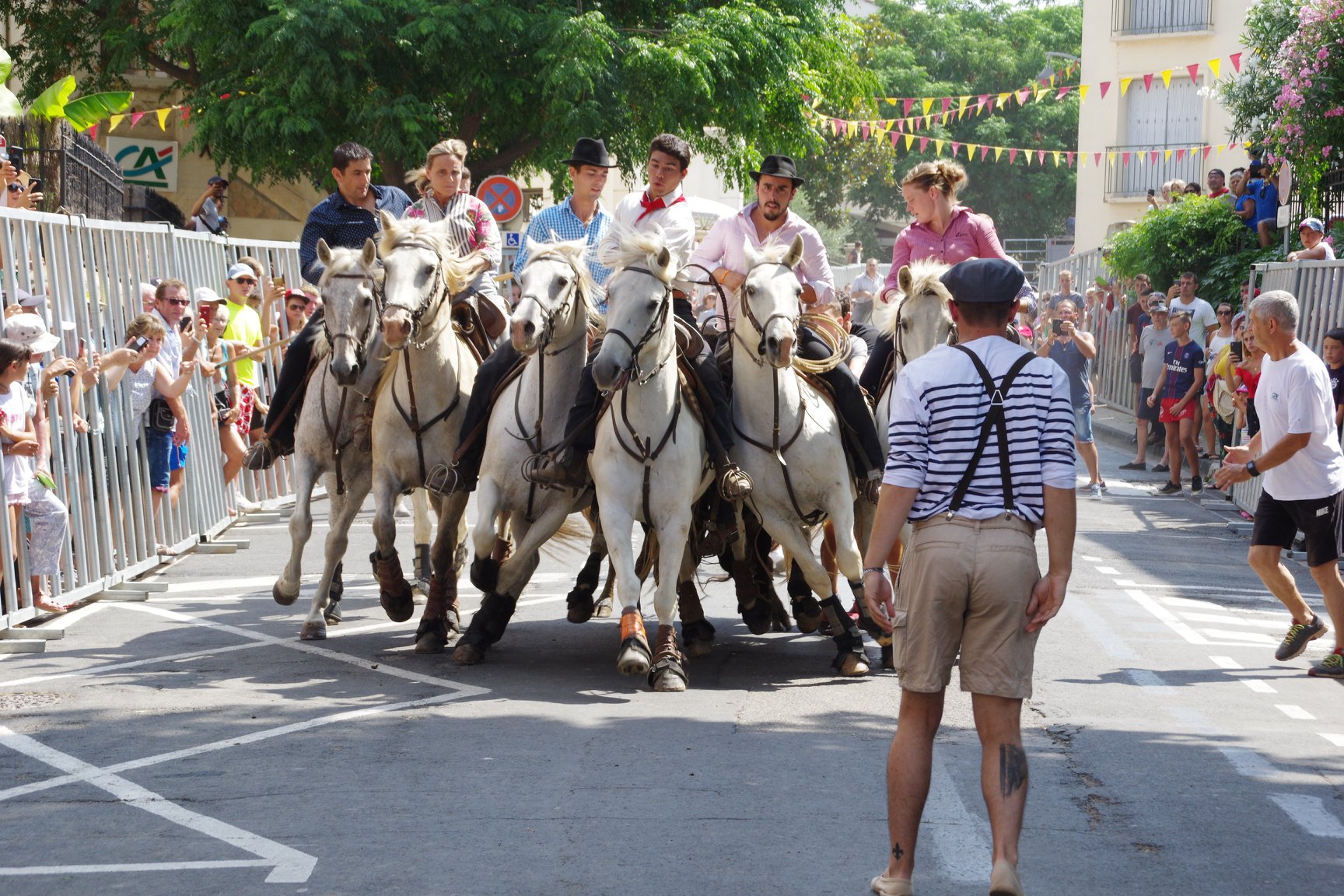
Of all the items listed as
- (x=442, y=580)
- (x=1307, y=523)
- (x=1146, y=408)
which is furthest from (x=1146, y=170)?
(x=442, y=580)

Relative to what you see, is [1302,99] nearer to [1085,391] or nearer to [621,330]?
[1085,391]

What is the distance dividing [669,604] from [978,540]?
11.9 ft

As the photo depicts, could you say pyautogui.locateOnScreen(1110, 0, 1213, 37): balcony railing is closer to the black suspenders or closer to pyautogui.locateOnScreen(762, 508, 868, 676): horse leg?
pyautogui.locateOnScreen(762, 508, 868, 676): horse leg

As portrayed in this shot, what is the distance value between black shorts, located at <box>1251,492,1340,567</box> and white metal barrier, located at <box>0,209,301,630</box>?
7285 mm

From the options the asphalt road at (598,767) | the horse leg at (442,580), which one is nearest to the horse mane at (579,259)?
the horse leg at (442,580)

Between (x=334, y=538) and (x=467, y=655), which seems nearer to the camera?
(x=467, y=655)

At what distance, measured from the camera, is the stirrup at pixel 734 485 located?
8.31m

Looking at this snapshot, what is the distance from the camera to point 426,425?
9406mm

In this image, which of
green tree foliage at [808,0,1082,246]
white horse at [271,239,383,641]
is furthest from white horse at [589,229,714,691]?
green tree foliage at [808,0,1082,246]

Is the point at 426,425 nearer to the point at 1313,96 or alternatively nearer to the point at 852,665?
the point at 852,665

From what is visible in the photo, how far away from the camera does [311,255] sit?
1039cm

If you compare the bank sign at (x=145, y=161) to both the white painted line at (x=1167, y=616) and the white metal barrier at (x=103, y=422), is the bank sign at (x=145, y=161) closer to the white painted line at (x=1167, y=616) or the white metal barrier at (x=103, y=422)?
the white metal barrier at (x=103, y=422)

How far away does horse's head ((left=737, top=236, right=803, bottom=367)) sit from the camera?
8.09m

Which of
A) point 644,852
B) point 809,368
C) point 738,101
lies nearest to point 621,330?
point 809,368
